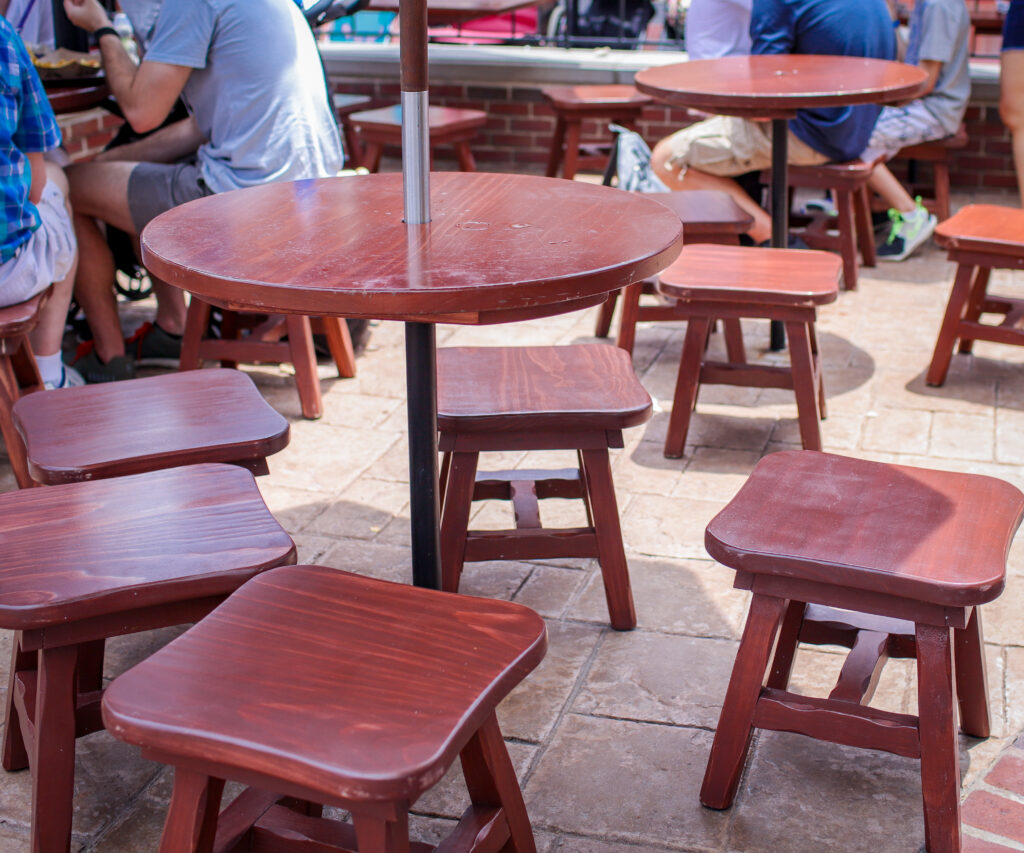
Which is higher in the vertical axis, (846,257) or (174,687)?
(174,687)

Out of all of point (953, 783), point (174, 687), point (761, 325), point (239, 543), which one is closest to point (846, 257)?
point (761, 325)

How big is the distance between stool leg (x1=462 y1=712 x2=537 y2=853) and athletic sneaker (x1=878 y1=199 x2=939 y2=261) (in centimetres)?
422

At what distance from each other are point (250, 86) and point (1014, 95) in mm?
3337

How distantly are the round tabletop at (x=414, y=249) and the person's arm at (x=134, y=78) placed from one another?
1.49 metres

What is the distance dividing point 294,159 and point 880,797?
2512 mm

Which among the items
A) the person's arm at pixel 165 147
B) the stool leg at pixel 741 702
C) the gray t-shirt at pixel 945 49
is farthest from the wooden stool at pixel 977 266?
the person's arm at pixel 165 147

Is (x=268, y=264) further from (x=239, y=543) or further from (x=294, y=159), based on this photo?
(x=294, y=159)

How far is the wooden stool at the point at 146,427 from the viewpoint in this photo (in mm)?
2102

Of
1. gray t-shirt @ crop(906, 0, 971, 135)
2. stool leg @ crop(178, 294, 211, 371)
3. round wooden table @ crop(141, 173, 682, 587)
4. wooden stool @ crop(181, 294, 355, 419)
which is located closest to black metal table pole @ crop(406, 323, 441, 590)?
round wooden table @ crop(141, 173, 682, 587)

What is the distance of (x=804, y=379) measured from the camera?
3150 millimetres

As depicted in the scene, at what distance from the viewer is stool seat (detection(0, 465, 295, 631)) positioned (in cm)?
159

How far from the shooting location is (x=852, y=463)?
206 cm

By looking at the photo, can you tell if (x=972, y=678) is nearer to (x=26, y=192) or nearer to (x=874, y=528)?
(x=874, y=528)

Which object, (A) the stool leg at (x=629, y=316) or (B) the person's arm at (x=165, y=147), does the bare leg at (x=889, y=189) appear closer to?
(A) the stool leg at (x=629, y=316)
